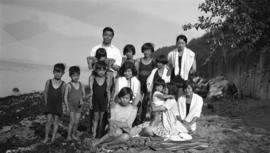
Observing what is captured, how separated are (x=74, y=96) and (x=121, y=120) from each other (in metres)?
0.98

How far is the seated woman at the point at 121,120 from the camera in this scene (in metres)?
6.53

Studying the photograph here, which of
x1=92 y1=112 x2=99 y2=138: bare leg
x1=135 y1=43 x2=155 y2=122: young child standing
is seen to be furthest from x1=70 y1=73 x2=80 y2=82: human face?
x1=135 y1=43 x2=155 y2=122: young child standing

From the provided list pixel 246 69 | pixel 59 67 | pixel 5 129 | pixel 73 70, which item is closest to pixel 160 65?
pixel 73 70

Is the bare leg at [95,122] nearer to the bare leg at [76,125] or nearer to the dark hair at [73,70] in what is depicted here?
the bare leg at [76,125]

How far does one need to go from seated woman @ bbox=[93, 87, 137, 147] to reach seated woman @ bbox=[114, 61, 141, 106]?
299 mm

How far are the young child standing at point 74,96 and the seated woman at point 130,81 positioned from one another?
724mm

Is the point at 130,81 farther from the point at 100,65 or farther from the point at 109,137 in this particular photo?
the point at 109,137

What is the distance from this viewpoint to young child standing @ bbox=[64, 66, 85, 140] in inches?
275

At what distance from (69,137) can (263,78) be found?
292 inches

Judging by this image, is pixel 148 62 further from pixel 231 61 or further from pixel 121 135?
pixel 231 61

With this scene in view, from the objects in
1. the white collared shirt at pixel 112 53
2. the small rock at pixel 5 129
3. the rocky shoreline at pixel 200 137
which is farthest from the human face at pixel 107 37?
the small rock at pixel 5 129

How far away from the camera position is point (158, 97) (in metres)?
7.19

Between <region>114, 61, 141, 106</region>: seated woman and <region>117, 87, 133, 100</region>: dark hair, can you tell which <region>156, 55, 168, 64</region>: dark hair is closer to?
<region>114, 61, 141, 106</region>: seated woman

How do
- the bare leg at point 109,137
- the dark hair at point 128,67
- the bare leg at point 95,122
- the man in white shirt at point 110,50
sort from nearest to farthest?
1. the bare leg at point 109,137
2. the bare leg at point 95,122
3. the dark hair at point 128,67
4. the man in white shirt at point 110,50
